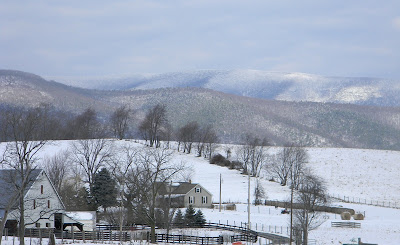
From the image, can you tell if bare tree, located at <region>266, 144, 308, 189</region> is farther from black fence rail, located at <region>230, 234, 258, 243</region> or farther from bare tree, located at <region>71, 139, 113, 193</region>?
black fence rail, located at <region>230, 234, 258, 243</region>

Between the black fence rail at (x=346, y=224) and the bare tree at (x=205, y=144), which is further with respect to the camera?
the bare tree at (x=205, y=144)

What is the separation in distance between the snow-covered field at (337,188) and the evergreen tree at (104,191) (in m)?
12.0

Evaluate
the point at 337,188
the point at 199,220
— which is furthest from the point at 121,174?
the point at 337,188

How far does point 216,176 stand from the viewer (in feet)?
337

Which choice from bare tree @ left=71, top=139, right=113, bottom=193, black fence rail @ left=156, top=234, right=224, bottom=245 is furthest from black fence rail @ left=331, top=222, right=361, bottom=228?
bare tree @ left=71, top=139, right=113, bottom=193

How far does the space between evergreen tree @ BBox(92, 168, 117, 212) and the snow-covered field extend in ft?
39.3

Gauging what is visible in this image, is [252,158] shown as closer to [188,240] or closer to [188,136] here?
[188,136]

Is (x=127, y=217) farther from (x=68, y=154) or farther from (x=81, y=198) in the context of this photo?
(x=68, y=154)

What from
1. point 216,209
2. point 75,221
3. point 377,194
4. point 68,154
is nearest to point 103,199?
point 75,221

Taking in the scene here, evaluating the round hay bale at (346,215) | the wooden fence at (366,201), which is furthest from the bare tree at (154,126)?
the round hay bale at (346,215)

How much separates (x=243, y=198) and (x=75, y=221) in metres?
37.0

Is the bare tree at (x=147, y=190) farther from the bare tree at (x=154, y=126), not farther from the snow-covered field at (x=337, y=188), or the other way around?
the bare tree at (x=154, y=126)

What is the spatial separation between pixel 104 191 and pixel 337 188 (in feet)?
152

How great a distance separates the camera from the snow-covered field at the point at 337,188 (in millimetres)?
59438
